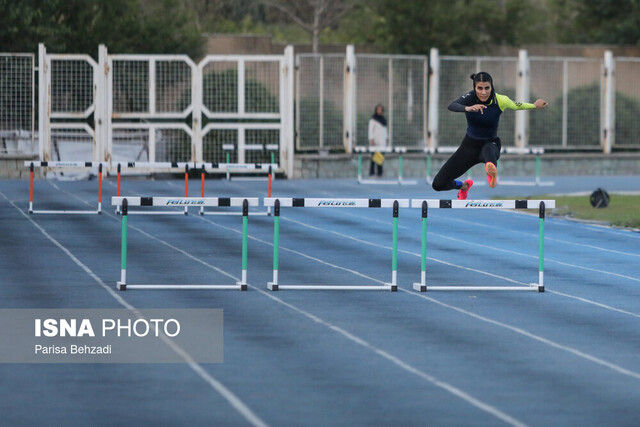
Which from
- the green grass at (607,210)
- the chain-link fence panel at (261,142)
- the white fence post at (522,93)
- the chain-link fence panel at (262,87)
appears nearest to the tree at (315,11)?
Answer: the white fence post at (522,93)

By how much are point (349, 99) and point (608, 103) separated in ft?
27.7

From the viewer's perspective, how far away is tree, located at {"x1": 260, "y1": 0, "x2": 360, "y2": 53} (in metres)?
64.4

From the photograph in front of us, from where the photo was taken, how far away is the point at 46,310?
13.0 meters

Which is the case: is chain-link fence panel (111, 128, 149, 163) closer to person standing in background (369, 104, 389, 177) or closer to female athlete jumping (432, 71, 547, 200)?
person standing in background (369, 104, 389, 177)

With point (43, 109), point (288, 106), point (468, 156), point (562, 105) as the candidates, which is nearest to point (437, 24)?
point (562, 105)

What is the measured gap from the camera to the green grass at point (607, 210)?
24405 mm

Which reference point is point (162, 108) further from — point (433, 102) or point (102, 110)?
point (433, 102)

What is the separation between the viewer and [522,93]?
130 ft

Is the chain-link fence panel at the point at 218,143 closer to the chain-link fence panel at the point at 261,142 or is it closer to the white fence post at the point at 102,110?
the chain-link fence panel at the point at 261,142

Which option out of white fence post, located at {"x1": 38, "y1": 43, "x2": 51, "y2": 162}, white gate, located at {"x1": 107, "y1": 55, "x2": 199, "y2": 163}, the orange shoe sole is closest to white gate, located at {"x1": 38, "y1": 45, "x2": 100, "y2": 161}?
white fence post, located at {"x1": 38, "y1": 43, "x2": 51, "y2": 162}

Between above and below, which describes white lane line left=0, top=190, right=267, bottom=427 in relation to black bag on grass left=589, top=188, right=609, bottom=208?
below

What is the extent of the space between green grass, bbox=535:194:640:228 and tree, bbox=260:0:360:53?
33125mm

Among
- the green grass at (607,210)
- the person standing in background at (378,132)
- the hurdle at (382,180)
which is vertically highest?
the person standing in background at (378,132)

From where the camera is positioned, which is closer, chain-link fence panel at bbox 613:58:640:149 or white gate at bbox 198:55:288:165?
white gate at bbox 198:55:288:165
